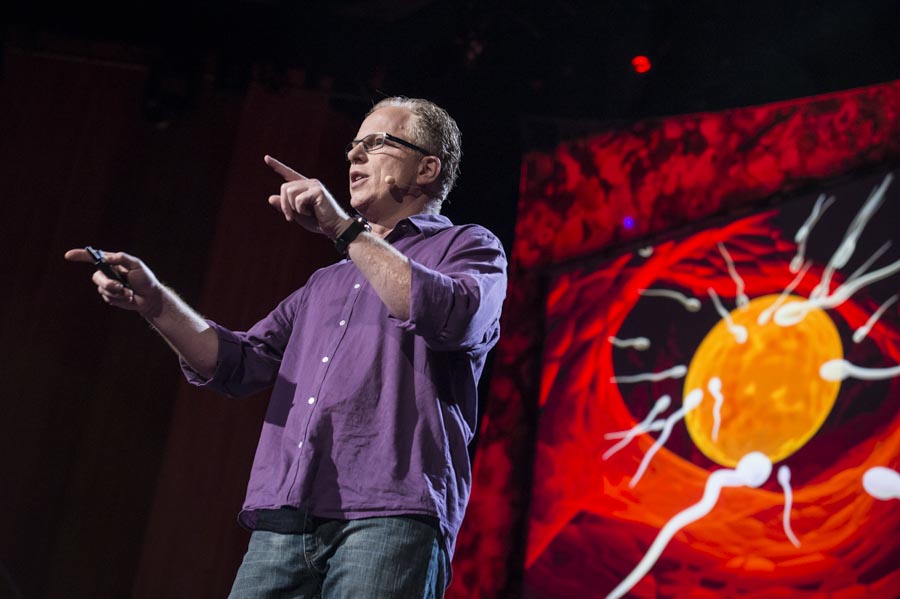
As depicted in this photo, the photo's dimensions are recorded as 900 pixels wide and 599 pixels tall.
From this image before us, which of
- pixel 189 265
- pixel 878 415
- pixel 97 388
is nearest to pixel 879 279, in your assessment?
pixel 878 415

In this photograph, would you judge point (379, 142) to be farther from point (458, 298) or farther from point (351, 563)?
point (351, 563)

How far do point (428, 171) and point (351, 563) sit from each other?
2.66 ft

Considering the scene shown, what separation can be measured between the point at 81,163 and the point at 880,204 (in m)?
3.03

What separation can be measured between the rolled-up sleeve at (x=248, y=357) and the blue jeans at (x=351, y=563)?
39 cm

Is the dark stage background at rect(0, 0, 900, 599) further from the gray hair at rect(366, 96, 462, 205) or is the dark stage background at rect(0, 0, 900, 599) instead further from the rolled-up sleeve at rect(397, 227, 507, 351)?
the rolled-up sleeve at rect(397, 227, 507, 351)

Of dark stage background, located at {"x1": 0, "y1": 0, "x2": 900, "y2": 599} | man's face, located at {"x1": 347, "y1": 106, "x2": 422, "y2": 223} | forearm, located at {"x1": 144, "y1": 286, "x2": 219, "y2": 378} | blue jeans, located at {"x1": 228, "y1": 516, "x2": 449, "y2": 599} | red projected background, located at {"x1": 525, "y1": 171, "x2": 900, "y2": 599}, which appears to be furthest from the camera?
dark stage background, located at {"x1": 0, "y1": 0, "x2": 900, "y2": 599}

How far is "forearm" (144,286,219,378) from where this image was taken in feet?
5.32

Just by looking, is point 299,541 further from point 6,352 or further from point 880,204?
point 6,352

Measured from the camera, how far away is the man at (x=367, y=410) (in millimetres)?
1307

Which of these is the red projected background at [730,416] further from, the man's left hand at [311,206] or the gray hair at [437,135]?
the man's left hand at [311,206]

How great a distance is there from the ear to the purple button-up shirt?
7.6 inches

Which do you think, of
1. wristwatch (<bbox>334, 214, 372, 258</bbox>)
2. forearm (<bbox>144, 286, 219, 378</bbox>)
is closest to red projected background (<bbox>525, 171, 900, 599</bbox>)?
forearm (<bbox>144, 286, 219, 378</bbox>)

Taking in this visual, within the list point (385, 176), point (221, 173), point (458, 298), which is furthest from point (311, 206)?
point (221, 173)

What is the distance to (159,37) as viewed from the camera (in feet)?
12.1
